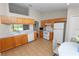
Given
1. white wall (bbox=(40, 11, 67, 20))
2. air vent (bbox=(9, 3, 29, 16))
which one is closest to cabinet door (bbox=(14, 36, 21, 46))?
air vent (bbox=(9, 3, 29, 16))

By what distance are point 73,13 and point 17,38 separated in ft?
11.9

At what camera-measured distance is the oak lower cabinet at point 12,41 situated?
356cm

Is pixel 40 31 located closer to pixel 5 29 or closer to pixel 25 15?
pixel 25 15

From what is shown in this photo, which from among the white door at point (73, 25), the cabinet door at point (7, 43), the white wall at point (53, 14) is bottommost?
the cabinet door at point (7, 43)

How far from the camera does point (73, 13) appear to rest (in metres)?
4.38

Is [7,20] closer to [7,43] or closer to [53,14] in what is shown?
[7,43]

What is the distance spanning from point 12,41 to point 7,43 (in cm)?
32

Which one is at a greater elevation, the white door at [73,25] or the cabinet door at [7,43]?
the white door at [73,25]

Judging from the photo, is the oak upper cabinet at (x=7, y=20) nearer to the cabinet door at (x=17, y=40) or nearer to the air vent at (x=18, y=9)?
the air vent at (x=18, y=9)

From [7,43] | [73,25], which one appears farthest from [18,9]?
[73,25]

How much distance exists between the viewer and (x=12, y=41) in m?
4.02

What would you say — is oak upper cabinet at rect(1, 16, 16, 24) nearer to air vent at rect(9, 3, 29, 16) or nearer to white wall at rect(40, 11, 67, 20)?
air vent at rect(9, 3, 29, 16)

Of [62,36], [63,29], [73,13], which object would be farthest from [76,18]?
[62,36]

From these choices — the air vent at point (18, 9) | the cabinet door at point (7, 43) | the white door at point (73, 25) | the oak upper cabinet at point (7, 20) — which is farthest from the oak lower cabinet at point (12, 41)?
the white door at point (73, 25)
